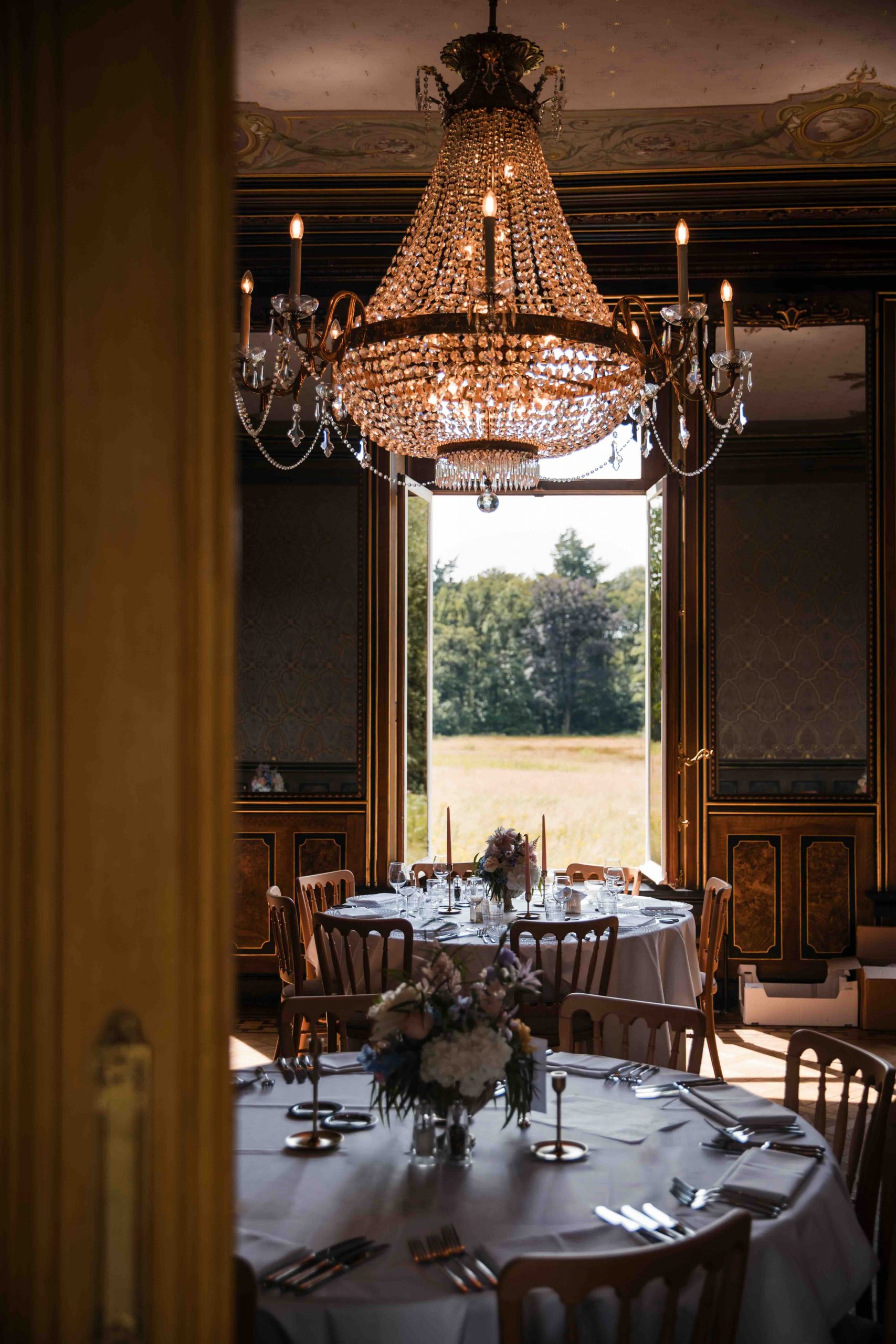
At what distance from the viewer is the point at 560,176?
5770 millimetres

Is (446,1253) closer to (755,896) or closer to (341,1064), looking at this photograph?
(341,1064)

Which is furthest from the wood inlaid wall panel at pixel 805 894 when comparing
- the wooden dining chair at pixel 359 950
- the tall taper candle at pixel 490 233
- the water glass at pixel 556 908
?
the tall taper candle at pixel 490 233

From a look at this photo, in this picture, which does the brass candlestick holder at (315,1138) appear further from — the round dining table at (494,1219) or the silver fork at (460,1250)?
the silver fork at (460,1250)

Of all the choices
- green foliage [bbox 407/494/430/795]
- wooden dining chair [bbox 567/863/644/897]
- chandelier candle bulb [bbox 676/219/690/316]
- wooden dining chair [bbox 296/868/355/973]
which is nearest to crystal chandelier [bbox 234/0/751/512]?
chandelier candle bulb [bbox 676/219/690/316]

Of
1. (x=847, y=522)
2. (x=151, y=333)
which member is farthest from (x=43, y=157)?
(x=847, y=522)

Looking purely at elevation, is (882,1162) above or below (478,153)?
below

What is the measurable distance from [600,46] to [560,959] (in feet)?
11.8

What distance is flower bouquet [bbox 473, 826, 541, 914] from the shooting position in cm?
455

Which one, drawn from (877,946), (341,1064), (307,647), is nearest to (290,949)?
(341,1064)

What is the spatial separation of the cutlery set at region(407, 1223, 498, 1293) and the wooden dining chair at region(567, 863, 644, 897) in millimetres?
3775

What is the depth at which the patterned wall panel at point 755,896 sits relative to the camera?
6473 mm

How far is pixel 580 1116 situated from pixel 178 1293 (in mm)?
1743

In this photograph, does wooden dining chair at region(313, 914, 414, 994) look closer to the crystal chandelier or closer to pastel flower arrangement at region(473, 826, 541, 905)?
pastel flower arrangement at region(473, 826, 541, 905)

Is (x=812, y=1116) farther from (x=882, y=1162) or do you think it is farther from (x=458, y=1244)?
(x=458, y=1244)
